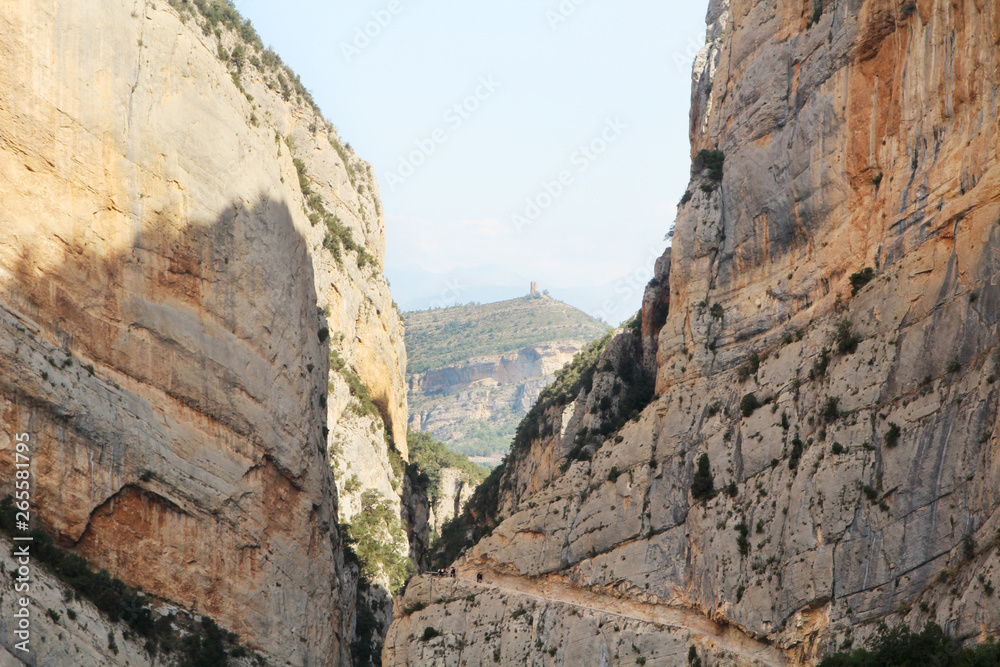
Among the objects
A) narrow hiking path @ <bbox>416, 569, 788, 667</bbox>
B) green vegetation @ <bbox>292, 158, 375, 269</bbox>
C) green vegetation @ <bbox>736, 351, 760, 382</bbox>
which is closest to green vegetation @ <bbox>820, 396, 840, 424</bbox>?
green vegetation @ <bbox>736, 351, 760, 382</bbox>

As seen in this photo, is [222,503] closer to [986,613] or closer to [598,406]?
[598,406]

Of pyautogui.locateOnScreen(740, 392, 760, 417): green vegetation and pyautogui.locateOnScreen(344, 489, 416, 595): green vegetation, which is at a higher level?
pyautogui.locateOnScreen(740, 392, 760, 417): green vegetation

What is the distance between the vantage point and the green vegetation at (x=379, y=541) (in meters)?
69.9

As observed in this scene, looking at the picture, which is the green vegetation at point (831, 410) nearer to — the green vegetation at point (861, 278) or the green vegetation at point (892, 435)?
the green vegetation at point (892, 435)

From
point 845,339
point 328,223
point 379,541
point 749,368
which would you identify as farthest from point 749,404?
point 328,223

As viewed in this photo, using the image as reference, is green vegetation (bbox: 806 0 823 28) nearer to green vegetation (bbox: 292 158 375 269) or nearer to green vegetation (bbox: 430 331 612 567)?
green vegetation (bbox: 430 331 612 567)

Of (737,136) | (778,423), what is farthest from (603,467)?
(737,136)

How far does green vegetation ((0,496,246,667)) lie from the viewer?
44094 millimetres

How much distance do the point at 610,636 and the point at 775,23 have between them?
32.8m

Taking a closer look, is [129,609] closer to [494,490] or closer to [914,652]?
[914,652]

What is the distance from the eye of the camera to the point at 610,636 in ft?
155

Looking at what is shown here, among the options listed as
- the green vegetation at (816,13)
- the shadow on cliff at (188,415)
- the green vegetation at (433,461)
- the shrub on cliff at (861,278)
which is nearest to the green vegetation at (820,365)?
the shrub on cliff at (861,278)

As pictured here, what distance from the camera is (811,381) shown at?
139ft

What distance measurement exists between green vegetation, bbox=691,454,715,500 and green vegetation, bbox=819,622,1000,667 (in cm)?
1253
